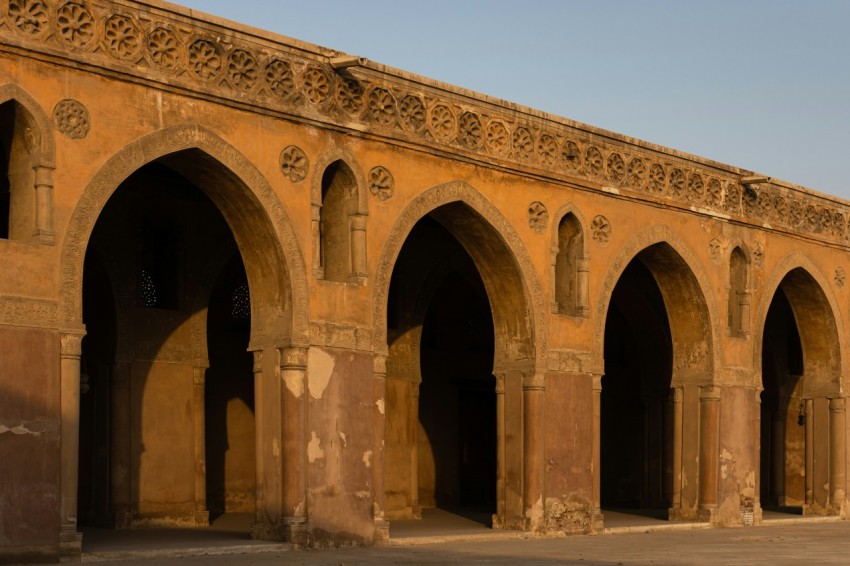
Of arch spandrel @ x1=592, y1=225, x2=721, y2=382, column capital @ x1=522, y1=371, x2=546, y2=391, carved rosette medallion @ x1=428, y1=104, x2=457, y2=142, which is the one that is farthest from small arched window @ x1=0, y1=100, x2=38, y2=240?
arch spandrel @ x1=592, y1=225, x2=721, y2=382

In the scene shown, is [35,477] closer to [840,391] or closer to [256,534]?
[256,534]

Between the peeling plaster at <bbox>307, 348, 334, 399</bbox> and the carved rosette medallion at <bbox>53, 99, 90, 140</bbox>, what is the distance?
3369 mm

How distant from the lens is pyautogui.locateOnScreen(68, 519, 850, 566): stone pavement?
44.3 feet

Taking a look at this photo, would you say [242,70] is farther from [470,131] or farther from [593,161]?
[593,161]

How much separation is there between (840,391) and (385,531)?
10202 mm

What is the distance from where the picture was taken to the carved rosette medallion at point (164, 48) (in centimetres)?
1370

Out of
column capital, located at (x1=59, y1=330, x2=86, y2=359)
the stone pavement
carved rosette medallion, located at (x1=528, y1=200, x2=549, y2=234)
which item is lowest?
the stone pavement

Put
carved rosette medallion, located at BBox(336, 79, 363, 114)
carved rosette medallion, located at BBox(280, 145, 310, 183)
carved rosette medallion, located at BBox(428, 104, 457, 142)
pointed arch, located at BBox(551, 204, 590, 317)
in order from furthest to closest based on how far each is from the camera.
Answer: pointed arch, located at BBox(551, 204, 590, 317) < carved rosette medallion, located at BBox(428, 104, 457, 142) < carved rosette medallion, located at BBox(336, 79, 363, 114) < carved rosette medallion, located at BBox(280, 145, 310, 183)

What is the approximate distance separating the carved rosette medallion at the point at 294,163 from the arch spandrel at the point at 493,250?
4.55 ft

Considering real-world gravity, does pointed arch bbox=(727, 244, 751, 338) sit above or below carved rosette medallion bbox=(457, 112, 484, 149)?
below

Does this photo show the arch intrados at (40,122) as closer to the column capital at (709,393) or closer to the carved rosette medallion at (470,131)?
the carved rosette medallion at (470,131)

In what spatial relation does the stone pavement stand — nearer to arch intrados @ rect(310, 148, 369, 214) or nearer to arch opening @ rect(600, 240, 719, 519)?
arch opening @ rect(600, 240, 719, 519)

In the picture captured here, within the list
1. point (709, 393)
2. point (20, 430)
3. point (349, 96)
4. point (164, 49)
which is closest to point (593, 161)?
point (709, 393)

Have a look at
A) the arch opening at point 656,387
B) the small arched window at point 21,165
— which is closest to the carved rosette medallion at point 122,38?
the small arched window at point 21,165
